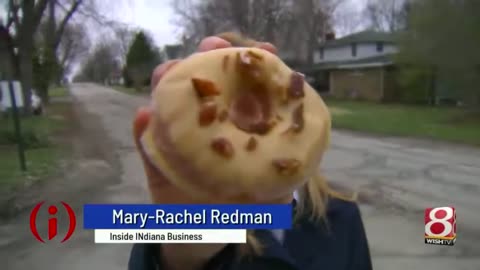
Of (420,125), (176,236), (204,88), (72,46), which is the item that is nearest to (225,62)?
(204,88)

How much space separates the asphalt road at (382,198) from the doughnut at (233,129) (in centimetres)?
10

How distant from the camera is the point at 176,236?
3.05ft

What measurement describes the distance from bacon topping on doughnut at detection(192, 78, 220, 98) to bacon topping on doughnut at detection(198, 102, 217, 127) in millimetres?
24

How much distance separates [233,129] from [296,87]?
0.47 feet

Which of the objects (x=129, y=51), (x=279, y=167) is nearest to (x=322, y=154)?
(x=279, y=167)

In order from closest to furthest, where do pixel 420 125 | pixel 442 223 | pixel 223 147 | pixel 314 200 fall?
1. pixel 223 147
2. pixel 314 200
3. pixel 442 223
4. pixel 420 125

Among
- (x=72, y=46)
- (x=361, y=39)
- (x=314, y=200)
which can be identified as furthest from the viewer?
(x=361, y=39)

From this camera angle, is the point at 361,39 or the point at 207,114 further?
the point at 361,39

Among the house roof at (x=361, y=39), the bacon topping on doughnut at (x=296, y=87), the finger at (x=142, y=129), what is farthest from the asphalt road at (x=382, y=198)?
the house roof at (x=361, y=39)

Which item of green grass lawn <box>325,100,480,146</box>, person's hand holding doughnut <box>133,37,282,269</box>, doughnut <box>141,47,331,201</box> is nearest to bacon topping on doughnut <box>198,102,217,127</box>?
doughnut <box>141,47,331,201</box>

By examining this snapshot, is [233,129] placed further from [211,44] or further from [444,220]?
[444,220]

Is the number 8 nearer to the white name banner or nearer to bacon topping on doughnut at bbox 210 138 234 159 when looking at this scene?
the white name banner

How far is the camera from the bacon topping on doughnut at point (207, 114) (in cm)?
73

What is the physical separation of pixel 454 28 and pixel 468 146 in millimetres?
6499
